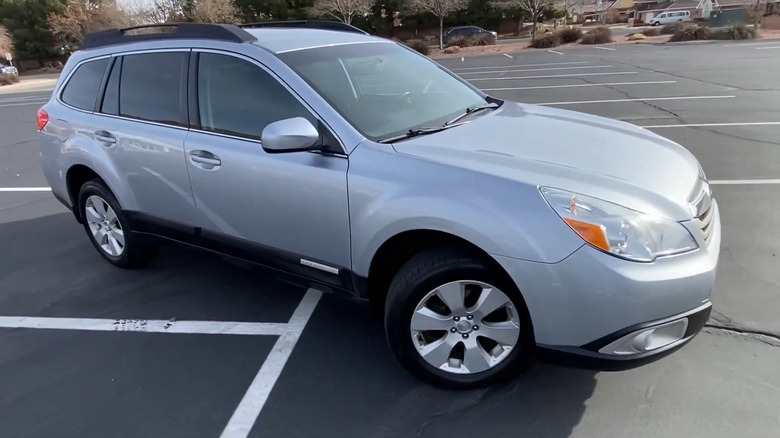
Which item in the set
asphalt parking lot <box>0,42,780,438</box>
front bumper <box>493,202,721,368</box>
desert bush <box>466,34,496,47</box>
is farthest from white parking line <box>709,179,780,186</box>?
desert bush <box>466,34,496,47</box>

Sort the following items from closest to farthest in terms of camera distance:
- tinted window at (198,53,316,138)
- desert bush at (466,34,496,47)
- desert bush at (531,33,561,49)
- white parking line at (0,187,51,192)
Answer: tinted window at (198,53,316,138) < white parking line at (0,187,51,192) < desert bush at (531,33,561,49) < desert bush at (466,34,496,47)

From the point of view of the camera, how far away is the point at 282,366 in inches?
129

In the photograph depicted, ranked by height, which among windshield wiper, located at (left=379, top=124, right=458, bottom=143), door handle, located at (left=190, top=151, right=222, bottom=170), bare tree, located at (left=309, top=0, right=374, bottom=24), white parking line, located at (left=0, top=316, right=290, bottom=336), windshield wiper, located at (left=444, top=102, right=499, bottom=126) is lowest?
white parking line, located at (left=0, top=316, right=290, bottom=336)

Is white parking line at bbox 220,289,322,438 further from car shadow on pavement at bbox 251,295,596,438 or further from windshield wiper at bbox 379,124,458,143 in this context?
windshield wiper at bbox 379,124,458,143

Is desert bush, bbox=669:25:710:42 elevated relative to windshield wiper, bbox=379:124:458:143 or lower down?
lower down

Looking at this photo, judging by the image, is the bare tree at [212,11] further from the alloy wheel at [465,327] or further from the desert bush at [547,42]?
the alloy wheel at [465,327]

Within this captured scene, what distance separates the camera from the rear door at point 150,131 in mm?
3779

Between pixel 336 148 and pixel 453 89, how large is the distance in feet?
4.41

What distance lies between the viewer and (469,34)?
40.8 m

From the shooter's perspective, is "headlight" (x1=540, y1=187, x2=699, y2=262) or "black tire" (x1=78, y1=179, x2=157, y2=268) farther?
"black tire" (x1=78, y1=179, x2=157, y2=268)

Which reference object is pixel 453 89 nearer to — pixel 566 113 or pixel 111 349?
pixel 566 113

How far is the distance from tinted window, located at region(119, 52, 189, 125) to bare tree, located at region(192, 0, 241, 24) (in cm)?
3808

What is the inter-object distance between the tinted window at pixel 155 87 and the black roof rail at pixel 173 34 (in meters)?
0.14

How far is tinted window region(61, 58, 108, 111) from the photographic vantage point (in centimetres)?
446
